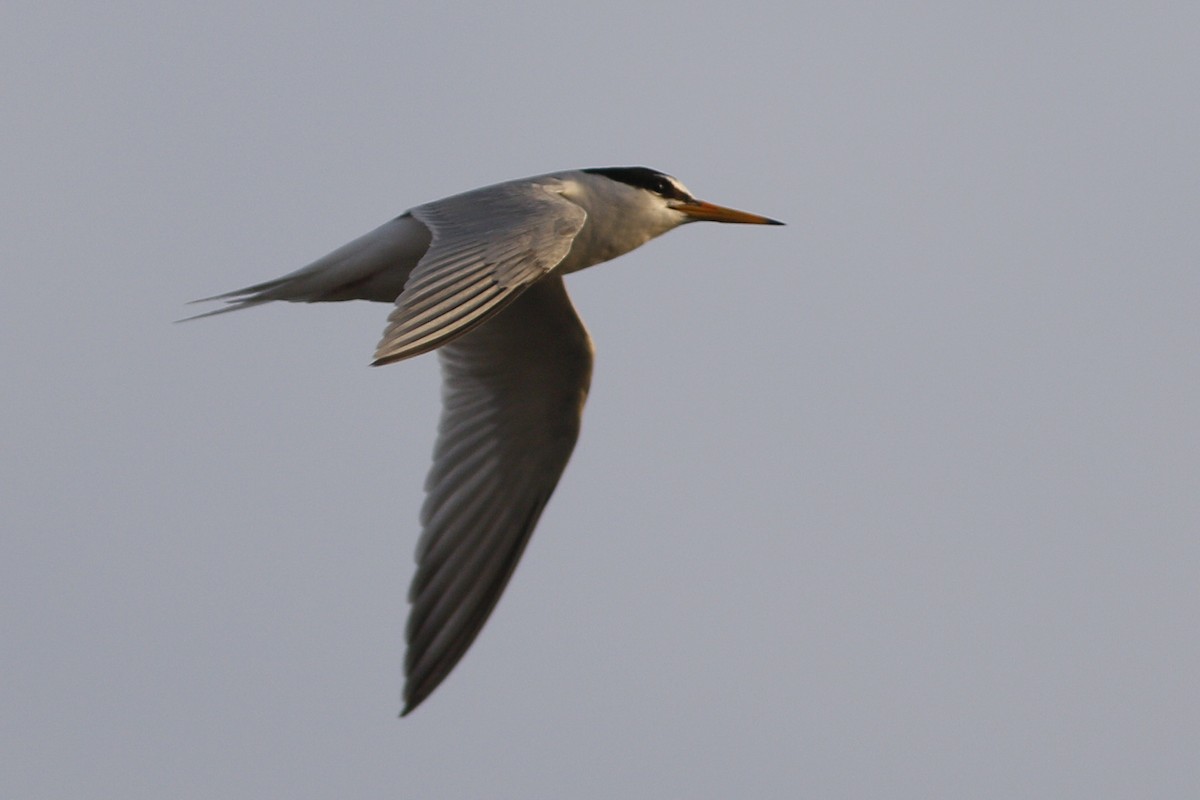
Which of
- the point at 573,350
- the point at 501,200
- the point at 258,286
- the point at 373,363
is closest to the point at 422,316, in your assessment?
the point at 373,363

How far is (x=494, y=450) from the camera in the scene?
412 inches

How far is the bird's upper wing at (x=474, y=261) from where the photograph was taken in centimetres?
702

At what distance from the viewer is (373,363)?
6578 mm

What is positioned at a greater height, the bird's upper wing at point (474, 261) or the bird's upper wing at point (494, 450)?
the bird's upper wing at point (474, 261)

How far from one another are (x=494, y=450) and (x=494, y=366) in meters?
0.51

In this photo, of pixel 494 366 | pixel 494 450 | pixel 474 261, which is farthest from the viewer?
pixel 494 366

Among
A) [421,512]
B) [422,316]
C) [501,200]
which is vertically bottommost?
[421,512]

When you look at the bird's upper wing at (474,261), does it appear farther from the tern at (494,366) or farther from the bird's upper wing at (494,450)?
the bird's upper wing at (494,450)

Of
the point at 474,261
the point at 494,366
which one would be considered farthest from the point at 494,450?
the point at 474,261

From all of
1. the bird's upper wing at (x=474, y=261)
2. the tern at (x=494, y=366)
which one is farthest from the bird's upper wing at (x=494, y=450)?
the bird's upper wing at (x=474, y=261)

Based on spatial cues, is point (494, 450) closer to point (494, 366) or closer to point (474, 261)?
point (494, 366)

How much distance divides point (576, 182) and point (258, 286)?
184 cm

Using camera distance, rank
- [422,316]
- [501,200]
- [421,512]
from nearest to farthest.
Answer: [422,316] < [501,200] < [421,512]

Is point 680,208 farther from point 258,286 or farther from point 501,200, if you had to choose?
point 258,286
